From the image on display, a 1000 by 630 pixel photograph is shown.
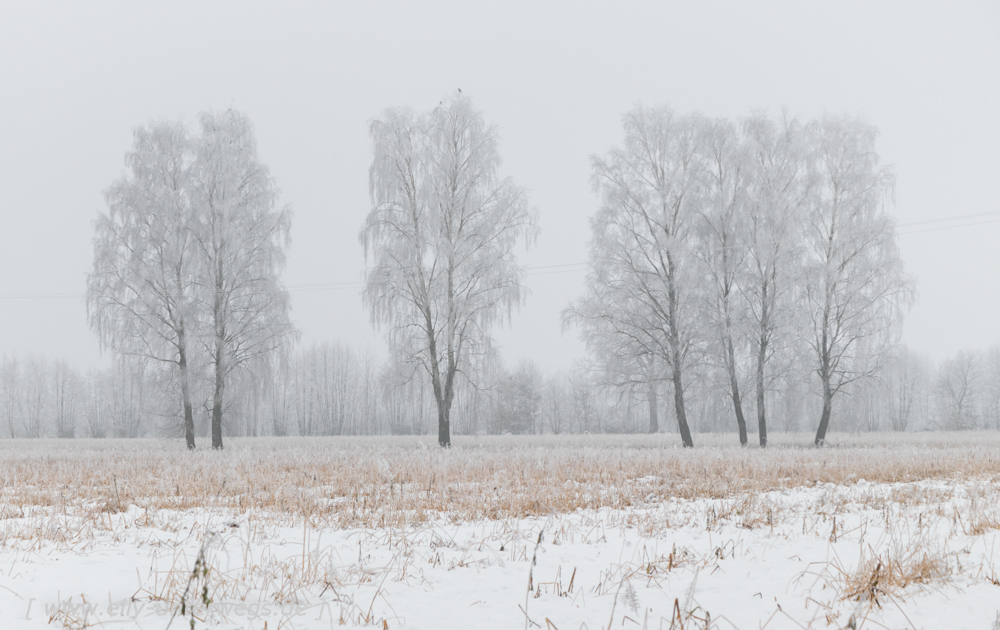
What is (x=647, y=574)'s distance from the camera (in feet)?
10.6

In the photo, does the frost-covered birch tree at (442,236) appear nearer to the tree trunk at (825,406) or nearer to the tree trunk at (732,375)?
the tree trunk at (732,375)

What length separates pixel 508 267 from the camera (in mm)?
17797

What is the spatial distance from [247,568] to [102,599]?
0.70m

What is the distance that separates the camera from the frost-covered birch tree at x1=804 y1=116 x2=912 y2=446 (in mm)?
18875

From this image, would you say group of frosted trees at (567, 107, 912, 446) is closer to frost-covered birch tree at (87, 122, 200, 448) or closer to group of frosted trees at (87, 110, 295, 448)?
group of frosted trees at (87, 110, 295, 448)

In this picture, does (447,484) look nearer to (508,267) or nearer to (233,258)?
(508,267)

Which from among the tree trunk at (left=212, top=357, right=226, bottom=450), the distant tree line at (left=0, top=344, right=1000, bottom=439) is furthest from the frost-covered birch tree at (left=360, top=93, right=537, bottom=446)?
the distant tree line at (left=0, top=344, right=1000, bottom=439)

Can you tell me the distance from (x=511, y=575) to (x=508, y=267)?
14798 millimetres

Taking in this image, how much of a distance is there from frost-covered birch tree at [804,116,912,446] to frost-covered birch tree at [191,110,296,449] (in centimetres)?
1887

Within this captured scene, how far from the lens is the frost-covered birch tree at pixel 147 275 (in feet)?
60.1

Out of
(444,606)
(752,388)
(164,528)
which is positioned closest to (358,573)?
(444,606)

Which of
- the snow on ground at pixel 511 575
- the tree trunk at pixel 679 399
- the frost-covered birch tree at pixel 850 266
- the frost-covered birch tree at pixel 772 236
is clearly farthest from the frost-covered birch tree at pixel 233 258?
the frost-covered birch tree at pixel 850 266

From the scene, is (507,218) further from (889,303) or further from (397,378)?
(889,303)

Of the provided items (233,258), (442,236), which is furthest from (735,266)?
(233,258)
